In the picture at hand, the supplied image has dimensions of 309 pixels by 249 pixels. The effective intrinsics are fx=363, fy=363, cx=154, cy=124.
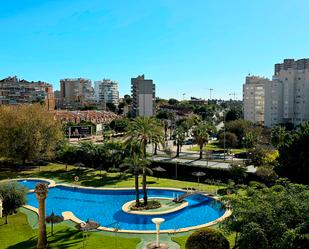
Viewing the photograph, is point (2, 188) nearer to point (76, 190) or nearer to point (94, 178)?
point (76, 190)

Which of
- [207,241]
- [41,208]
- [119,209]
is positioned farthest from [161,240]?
[119,209]

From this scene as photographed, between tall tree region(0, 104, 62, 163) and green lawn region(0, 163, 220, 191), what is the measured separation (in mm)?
2281

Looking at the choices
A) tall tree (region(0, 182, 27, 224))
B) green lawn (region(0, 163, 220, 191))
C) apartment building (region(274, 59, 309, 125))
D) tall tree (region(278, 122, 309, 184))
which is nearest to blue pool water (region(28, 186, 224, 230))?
green lawn (region(0, 163, 220, 191))

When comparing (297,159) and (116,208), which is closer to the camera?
(297,159)

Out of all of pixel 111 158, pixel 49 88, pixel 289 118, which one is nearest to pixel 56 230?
pixel 111 158

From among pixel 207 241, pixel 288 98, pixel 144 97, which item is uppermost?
pixel 144 97

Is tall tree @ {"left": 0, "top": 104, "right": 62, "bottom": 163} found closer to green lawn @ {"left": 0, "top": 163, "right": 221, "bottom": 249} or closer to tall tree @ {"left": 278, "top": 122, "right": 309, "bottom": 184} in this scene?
green lawn @ {"left": 0, "top": 163, "right": 221, "bottom": 249}

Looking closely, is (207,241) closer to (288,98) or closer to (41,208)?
(41,208)

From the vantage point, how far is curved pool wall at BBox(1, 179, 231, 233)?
27.8 m

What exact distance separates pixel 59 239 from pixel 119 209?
8996 millimetres

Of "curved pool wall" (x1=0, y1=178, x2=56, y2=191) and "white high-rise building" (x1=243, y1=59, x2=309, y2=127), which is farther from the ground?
"white high-rise building" (x1=243, y1=59, x2=309, y2=127)

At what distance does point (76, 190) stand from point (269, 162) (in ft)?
71.7

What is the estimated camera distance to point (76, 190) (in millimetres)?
38594

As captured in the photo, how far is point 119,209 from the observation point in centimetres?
3222
